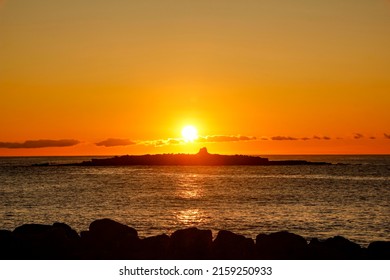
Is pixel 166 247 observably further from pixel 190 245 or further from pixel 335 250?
pixel 335 250

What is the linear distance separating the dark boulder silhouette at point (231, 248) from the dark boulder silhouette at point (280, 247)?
42 centimetres

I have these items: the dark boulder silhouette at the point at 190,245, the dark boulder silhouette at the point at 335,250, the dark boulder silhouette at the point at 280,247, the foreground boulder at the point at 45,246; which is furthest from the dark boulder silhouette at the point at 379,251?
the foreground boulder at the point at 45,246

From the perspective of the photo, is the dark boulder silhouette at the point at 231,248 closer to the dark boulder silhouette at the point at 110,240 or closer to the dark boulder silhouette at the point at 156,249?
the dark boulder silhouette at the point at 156,249

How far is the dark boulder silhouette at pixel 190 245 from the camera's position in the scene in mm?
22844

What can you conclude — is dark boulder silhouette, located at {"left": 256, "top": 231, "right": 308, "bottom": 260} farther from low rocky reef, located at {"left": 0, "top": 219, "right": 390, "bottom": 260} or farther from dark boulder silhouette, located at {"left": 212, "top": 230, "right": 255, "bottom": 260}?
dark boulder silhouette, located at {"left": 212, "top": 230, "right": 255, "bottom": 260}

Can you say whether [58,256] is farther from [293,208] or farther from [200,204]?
[200,204]

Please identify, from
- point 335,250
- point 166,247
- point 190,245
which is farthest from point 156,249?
point 335,250

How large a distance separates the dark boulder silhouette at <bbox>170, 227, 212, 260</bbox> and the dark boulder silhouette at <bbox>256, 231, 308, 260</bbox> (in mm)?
1996

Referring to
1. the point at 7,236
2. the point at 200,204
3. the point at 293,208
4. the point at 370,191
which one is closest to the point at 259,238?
the point at 7,236

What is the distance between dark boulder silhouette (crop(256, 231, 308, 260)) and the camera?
23.3m

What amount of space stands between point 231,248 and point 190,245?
150 cm

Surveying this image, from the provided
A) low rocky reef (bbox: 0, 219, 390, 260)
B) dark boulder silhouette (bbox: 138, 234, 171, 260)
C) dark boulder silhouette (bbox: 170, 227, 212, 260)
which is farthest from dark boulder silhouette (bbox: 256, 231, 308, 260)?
dark boulder silhouette (bbox: 138, 234, 171, 260)

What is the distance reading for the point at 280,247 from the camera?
77.3ft

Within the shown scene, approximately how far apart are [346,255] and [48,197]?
53071mm
